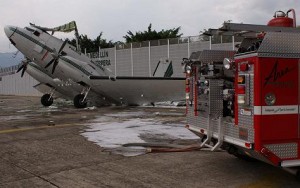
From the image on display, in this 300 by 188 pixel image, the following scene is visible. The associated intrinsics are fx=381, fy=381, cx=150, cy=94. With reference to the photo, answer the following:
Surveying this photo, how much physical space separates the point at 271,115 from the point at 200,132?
177 centimetres

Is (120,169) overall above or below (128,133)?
below

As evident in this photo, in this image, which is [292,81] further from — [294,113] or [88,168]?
[88,168]

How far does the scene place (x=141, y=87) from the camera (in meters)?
23.5

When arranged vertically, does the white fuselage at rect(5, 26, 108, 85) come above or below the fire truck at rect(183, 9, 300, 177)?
above

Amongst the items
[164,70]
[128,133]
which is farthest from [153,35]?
[128,133]

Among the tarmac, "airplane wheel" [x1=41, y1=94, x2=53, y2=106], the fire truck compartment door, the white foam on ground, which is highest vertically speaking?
the fire truck compartment door

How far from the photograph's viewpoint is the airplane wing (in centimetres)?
2297

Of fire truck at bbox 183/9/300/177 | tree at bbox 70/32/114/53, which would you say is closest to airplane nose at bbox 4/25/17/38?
fire truck at bbox 183/9/300/177

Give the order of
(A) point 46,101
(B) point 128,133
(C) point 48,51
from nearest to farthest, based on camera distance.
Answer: (B) point 128,133 < (C) point 48,51 < (A) point 46,101

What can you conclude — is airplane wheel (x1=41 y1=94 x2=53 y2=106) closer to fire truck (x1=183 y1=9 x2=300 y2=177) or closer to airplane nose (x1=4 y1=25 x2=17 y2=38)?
airplane nose (x1=4 y1=25 x2=17 y2=38)

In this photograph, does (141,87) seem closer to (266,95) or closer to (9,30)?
(9,30)

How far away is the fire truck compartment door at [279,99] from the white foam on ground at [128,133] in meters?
3.71

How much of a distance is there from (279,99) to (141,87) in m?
18.4

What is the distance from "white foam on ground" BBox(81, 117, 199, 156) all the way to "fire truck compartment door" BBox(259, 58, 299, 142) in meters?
3.71
